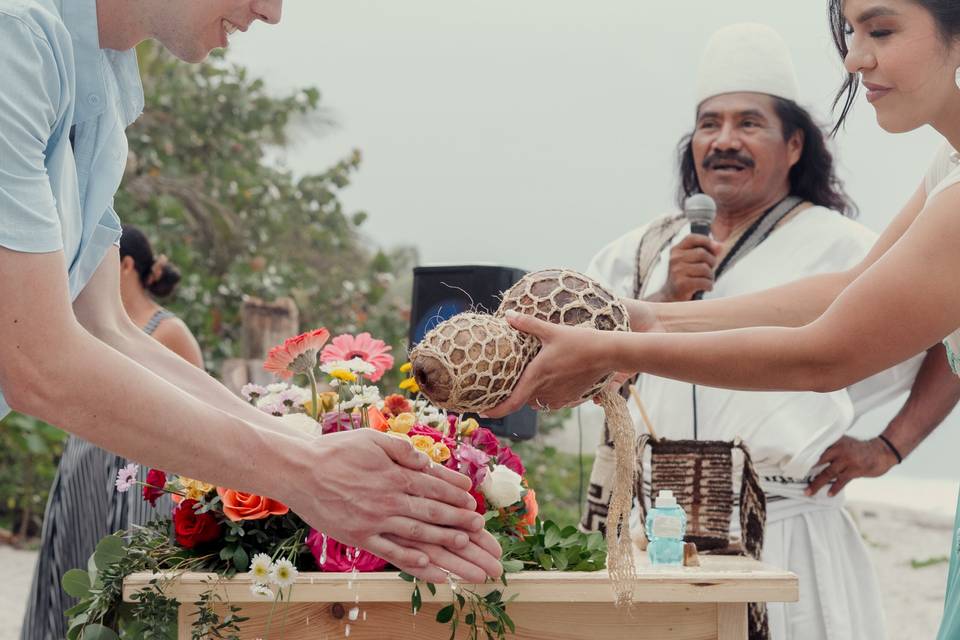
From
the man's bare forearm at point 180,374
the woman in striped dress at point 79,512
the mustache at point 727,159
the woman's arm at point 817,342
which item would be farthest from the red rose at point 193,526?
the mustache at point 727,159

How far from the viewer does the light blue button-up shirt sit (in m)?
1.58

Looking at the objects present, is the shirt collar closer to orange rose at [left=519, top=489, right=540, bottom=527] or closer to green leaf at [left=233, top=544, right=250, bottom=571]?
green leaf at [left=233, top=544, right=250, bottom=571]

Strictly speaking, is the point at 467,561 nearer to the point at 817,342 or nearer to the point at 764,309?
the point at 817,342

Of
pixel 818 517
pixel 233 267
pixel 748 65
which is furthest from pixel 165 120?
pixel 818 517

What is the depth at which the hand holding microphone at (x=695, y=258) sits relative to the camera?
10.8 feet

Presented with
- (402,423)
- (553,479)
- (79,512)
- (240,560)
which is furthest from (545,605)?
(553,479)

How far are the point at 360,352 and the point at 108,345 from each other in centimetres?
82

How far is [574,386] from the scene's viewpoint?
198 cm

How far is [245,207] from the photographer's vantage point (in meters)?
7.90

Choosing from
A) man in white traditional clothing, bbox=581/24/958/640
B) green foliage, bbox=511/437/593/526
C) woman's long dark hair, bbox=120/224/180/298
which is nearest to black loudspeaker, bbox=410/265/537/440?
→ man in white traditional clothing, bbox=581/24/958/640

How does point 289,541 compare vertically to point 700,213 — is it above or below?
below

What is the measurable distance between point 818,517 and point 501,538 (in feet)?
4.39

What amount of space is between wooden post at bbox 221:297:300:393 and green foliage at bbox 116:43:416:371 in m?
1.25

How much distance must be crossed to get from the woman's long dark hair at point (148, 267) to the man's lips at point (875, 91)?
337 centimetres
